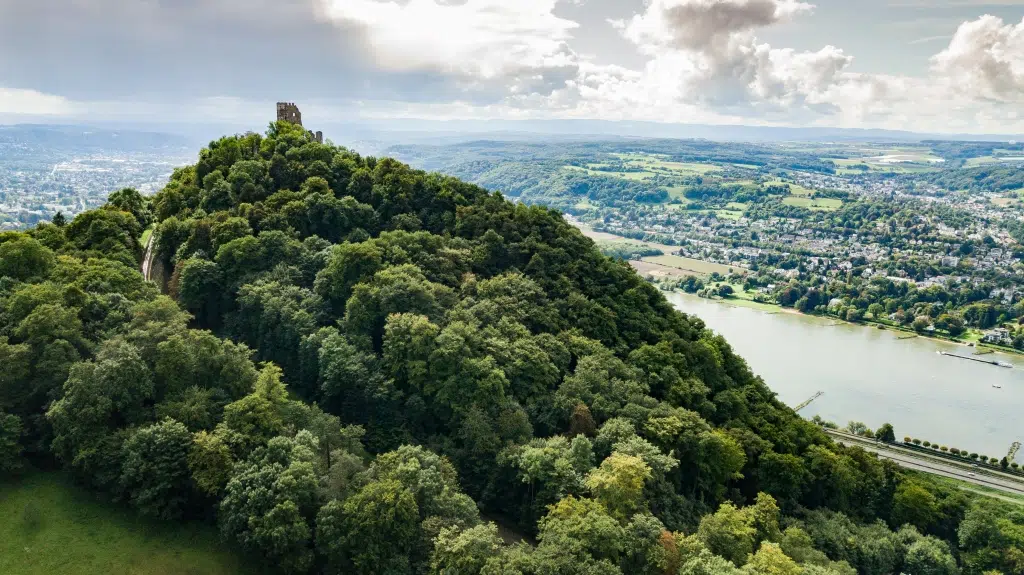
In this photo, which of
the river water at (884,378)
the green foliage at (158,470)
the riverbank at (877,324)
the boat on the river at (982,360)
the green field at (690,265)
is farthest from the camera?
the green field at (690,265)

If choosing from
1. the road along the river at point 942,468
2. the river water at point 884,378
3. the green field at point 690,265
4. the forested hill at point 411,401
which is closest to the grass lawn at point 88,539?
the forested hill at point 411,401

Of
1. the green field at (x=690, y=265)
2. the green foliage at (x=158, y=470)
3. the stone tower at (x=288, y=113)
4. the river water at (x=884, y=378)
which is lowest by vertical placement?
the river water at (x=884, y=378)

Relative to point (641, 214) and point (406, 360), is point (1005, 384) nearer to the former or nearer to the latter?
point (406, 360)

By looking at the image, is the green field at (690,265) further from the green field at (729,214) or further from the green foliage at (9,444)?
the green foliage at (9,444)

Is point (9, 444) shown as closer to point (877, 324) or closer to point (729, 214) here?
point (877, 324)

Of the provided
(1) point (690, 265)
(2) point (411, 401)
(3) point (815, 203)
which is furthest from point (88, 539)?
(3) point (815, 203)

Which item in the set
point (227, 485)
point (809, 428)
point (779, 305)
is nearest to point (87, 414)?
point (227, 485)
